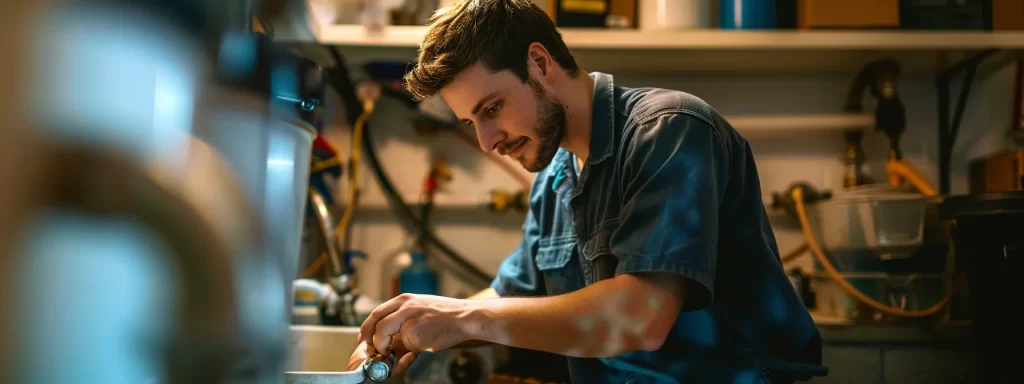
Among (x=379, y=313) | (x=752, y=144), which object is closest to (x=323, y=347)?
(x=379, y=313)

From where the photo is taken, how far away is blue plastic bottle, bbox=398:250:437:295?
152 centimetres

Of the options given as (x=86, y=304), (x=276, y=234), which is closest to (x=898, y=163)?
(x=276, y=234)

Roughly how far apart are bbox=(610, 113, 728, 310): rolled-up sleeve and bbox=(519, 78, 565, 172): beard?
0.49 ft

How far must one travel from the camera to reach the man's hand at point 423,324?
66 cm

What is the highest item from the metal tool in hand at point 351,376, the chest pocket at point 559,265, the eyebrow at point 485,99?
the eyebrow at point 485,99

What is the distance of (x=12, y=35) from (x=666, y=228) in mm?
548

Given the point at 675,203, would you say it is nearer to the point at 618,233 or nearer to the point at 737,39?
the point at 618,233

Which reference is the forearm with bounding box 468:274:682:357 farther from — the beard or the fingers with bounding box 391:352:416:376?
the beard

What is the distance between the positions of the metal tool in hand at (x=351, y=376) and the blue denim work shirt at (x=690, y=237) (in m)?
0.26

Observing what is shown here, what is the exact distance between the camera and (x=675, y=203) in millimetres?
657

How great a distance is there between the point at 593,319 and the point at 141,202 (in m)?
0.46

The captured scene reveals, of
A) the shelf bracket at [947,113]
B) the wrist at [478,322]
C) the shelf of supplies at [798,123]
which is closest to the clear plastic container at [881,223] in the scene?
the shelf of supplies at [798,123]

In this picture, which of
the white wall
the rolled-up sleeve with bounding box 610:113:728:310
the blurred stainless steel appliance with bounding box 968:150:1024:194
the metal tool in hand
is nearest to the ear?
the rolled-up sleeve with bounding box 610:113:728:310

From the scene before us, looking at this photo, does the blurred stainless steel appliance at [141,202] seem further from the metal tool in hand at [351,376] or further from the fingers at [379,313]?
the fingers at [379,313]
